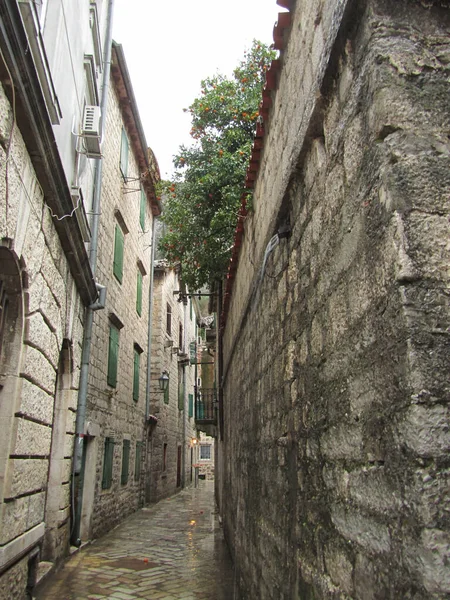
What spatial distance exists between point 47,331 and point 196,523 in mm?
7198

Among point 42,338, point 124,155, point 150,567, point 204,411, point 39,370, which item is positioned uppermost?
point 124,155

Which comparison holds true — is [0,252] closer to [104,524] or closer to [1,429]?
[1,429]

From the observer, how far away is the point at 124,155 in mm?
11859

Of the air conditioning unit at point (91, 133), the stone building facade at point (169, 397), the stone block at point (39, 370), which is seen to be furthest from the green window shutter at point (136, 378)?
the air conditioning unit at point (91, 133)

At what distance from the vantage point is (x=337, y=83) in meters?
2.04

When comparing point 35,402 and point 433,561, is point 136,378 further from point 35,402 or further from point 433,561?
point 433,561

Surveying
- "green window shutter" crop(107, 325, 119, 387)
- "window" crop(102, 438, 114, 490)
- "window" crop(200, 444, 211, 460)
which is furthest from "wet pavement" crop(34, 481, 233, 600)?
"window" crop(200, 444, 211, 460)

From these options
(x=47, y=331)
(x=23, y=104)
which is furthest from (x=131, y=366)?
(x=23, y=104)

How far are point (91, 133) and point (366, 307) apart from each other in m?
5.75

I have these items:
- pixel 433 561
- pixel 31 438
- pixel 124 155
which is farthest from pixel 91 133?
pixel 433 561

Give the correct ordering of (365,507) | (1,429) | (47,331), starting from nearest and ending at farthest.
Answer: (365,507)
(1,429)
(47,331)

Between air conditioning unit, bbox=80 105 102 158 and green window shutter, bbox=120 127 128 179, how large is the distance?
16.4 ft

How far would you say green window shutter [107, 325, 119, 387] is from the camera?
10055 millimetres

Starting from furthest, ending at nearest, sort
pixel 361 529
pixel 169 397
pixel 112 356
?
pixel 169 397 → pixel 112 356 → pixel 361 529
